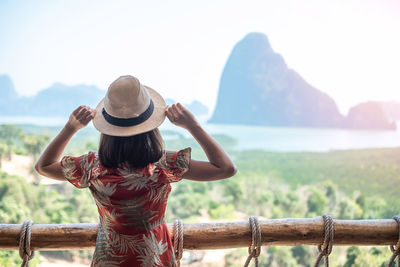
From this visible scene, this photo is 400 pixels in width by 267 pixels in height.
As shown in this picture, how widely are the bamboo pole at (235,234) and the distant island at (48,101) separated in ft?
14.0

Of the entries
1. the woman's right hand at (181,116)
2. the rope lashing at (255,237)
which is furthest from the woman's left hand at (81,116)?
the rope lashing at (255,237)

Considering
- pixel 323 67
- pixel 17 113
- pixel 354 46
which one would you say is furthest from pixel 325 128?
pixel 17 113

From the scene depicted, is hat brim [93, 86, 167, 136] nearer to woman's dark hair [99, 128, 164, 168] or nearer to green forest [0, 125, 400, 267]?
woman's dark hair [99, 128, 164, 168]

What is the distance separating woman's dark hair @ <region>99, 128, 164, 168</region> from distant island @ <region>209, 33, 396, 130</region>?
5.01 m

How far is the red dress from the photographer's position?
710 millimetres

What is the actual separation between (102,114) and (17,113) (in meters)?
5.35

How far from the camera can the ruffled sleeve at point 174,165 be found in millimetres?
734

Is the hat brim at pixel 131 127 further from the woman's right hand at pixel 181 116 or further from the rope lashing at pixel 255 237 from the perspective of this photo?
the rope lashing at pixel 255 237

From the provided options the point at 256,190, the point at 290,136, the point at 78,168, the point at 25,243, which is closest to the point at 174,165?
the point at 78,168

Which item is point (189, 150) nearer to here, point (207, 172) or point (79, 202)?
point (207, 172)

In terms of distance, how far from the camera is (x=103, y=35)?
555cm

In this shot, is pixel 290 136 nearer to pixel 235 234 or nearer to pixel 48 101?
pixel 48 101

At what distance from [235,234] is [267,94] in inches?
213

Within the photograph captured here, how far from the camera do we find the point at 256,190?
5523 mm
